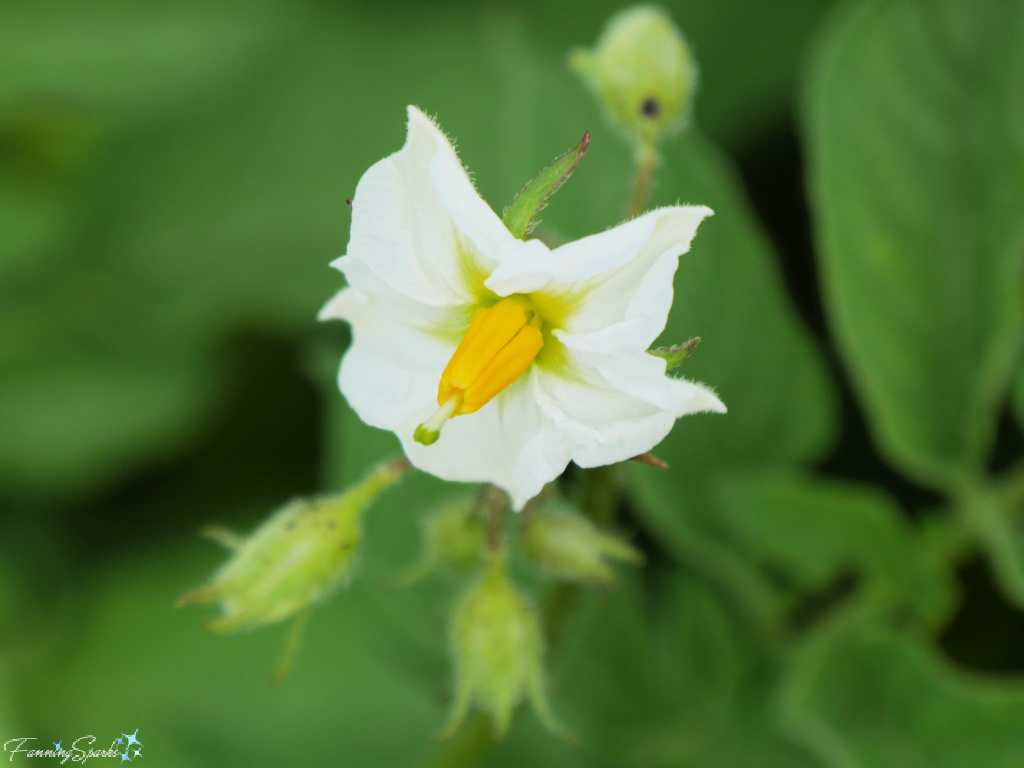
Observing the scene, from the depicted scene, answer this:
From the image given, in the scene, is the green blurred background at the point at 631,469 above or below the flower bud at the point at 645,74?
below

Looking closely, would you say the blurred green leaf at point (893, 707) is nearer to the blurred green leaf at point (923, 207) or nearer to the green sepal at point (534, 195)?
Result: the blurred green leaf at point (923, 207)

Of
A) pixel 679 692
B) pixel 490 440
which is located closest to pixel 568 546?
pixel 490 440

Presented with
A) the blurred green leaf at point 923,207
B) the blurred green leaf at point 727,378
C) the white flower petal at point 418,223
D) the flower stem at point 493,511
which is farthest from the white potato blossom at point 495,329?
the blurred green leaf at point 923,207

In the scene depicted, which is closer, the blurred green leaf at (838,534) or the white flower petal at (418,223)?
the white flower petal at (418,223)

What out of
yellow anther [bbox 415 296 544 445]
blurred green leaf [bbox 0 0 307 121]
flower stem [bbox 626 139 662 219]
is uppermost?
blurred green leaf [bbox 0 0 307 121]

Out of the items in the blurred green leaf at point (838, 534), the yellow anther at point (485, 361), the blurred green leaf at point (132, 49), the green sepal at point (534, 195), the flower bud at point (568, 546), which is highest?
the blurred green leaf at point (132, 49)

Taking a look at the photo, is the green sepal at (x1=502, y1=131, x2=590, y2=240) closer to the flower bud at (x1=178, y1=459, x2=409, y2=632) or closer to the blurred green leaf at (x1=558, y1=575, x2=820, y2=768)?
the flower bud at (x1=178, y1=459, x2=409, y2=632)

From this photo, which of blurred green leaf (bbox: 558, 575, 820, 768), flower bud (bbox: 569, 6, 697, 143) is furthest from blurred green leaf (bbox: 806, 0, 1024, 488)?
blurred green leaf (bbox: 558, 575, 820, 768)

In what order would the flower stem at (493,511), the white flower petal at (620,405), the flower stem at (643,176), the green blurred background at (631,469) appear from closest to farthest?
the white flower petal at (620,405)
the flower stem at (493,511)
the flower stem at (643,176)
the green blurred background at (631,469)
